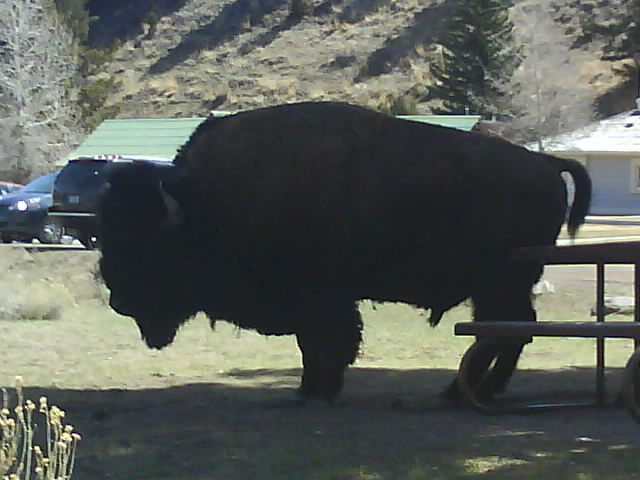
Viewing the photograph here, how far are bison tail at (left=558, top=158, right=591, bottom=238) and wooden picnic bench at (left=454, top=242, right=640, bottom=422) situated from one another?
0.68 m

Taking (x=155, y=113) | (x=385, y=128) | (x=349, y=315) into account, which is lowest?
(x=155, y=113)

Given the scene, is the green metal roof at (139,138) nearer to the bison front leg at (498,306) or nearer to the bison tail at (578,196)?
the bison tail at (578,196)

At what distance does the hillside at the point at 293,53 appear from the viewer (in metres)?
67.6

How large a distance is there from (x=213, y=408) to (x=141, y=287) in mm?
1012

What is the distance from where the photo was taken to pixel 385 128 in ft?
30.5

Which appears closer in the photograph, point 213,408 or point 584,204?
point 213,408

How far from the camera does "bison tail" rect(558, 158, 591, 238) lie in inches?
380

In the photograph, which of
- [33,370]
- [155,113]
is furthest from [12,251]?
[155,113]

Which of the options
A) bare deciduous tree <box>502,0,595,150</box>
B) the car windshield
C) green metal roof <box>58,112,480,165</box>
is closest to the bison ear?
the car windshield

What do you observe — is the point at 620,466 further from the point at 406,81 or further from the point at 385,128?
the point at 406,81

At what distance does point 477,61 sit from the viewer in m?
58.6

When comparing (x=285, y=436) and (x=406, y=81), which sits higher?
(x=285, y=436)

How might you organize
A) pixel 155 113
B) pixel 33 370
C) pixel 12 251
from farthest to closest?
pixel 155 113
pixel 12 251
pixel 33 370

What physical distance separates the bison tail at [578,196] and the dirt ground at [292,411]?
1.31 metres
